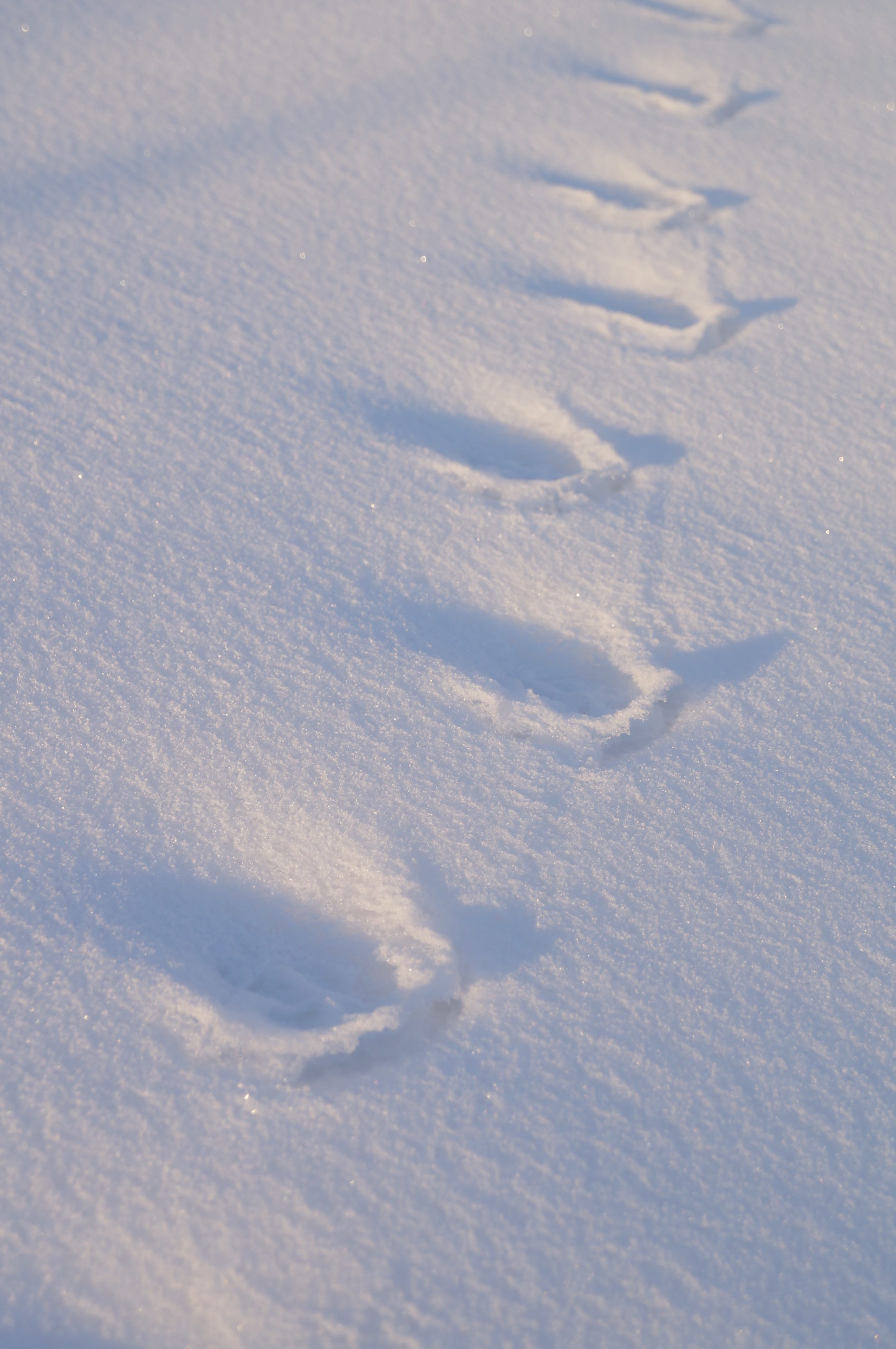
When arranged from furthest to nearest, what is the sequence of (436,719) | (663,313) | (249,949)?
(663,313), (436,719), (249,949)

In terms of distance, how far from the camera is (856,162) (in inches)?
67.0

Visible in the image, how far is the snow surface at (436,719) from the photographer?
0.69 meters

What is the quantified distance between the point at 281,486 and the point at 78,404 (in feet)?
1.01

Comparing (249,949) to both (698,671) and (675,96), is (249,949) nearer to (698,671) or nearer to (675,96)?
(698,671)

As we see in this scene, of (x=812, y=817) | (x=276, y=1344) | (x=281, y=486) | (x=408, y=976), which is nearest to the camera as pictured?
(x=276, y=1344)

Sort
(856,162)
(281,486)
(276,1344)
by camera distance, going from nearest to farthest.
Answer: (276,1344)
(281,486)
(856,162)

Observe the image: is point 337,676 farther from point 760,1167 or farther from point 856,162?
point 856,162

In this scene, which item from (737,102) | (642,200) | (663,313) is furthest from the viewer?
(737,102)

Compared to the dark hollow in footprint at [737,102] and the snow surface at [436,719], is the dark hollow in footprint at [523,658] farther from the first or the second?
the dark hollow in footprint at [737,102]

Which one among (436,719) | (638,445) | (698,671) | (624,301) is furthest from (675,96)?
(436,719)

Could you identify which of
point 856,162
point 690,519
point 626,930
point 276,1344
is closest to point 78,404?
point 690,519

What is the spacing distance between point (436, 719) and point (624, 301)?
0.87m

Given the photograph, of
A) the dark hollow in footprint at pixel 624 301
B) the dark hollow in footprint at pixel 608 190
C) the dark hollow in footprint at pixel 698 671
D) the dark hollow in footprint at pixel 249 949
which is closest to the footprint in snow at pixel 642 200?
the dark hollow in footprint at pixel 608 190

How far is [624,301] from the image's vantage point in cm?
148
